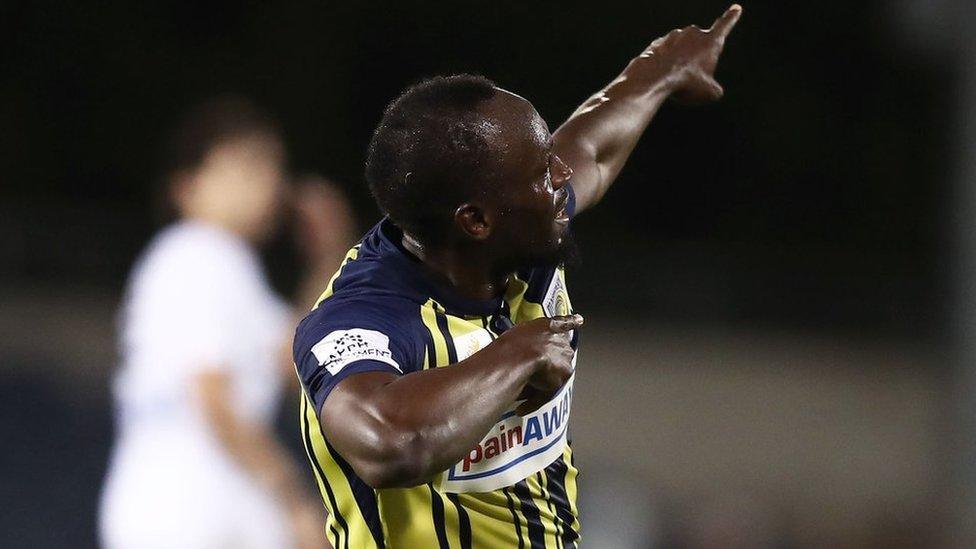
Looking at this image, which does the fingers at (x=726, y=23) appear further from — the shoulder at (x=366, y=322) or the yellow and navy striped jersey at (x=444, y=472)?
the shoulder at (x=366, y=322)

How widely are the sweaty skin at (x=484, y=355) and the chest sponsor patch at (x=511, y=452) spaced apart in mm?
55

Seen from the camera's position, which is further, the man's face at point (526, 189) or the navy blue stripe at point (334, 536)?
the navy blue stripe at point (334, 536)

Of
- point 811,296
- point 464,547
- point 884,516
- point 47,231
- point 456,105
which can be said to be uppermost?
point 456,105

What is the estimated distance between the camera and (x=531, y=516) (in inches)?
91.4

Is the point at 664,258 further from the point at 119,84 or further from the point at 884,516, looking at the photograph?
the point at 119,84

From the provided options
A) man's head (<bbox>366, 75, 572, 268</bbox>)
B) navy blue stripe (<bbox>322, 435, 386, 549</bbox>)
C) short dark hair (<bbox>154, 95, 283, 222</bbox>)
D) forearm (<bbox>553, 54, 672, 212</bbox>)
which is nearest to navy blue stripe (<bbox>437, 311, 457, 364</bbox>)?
man's head (<bbox>366, 75, 572, 268</bbox>)

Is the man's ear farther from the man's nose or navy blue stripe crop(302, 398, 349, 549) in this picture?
navy blue stripe crop(302, 398, 349, 549)

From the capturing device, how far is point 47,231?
372 inches

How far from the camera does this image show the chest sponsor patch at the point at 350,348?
1964mm

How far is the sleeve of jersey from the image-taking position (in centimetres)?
196

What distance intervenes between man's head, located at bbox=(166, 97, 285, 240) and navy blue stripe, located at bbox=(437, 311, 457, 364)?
2550mm

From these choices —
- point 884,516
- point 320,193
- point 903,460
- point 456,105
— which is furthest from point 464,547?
point 903,460

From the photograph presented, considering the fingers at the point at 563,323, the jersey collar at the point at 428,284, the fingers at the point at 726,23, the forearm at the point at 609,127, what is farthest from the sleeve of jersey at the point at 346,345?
the fingers at the point at 726,23

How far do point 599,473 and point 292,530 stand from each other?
2.98 meters
